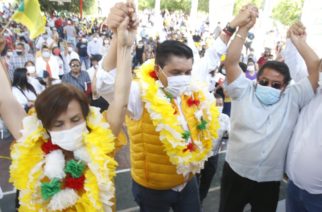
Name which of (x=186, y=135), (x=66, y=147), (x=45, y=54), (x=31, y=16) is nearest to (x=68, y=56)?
(x=45, y=54)

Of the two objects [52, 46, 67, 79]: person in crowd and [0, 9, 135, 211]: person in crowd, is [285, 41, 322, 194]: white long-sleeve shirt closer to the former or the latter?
[0, 9, 135, 211]: person in crowd

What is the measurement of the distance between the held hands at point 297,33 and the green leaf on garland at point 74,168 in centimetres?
183

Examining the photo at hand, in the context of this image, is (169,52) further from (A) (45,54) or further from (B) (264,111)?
(A) (45,54)

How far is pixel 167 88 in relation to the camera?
2.41 meters

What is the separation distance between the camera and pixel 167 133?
223 cm

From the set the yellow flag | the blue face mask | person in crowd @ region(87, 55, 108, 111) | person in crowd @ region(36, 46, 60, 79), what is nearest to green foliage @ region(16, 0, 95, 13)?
person in crowd @ region(36, 46, 60, 79)

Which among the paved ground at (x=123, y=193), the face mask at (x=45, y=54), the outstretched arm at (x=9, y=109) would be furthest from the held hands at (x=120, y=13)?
the face mask at (x=45, y=54)

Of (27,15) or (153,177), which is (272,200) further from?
(27,15)

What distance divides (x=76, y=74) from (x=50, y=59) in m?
1.87

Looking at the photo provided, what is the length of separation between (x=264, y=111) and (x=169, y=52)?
0.85 meters

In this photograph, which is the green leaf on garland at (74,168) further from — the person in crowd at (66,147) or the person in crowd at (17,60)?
the person in crowd at (17,60)

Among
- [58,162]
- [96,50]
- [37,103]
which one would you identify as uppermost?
[37,103]

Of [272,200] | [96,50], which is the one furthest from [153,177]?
[96,50]

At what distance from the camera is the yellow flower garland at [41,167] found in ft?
5.70
